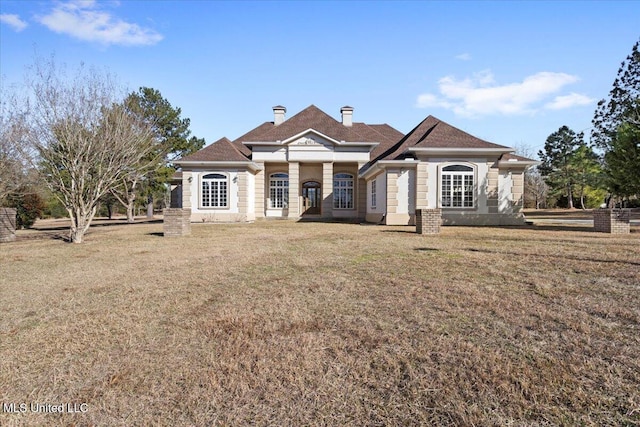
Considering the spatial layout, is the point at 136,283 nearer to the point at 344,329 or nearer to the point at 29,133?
the point at 344,329

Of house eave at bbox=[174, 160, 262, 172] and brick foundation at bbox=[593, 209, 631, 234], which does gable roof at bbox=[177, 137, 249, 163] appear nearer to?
house eave at bbox=[174, 160, 262, 172]

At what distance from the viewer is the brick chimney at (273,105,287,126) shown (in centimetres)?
3008

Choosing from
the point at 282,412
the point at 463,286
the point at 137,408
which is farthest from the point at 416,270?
the point at 137,408

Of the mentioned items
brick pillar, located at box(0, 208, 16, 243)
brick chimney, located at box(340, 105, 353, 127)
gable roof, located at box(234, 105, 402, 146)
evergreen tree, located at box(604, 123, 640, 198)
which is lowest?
brick pillar, located at box(0, 208, 16, 243)

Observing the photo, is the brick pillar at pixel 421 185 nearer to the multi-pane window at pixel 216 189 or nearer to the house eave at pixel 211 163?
the house eave at pixel 211 163

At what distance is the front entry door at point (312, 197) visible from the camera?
28.0 metres

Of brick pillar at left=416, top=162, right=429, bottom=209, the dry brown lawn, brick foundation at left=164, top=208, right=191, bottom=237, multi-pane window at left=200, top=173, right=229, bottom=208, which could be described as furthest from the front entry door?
the dry brown lawn

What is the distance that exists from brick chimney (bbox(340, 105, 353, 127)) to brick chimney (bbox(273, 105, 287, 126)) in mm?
4805

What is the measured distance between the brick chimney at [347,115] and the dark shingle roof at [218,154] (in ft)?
33.0

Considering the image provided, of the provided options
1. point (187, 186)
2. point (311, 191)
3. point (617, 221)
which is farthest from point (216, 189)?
point (617, 221)

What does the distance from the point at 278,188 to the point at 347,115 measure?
8732 millimetres

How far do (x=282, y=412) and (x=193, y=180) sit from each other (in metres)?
22.6

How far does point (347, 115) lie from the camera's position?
1188 inches

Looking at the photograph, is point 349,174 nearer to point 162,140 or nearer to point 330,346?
point 162,140
